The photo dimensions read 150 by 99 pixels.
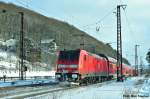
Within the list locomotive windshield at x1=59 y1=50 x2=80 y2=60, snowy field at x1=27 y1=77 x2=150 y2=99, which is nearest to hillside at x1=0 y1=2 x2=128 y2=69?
locomotive windshield at x1=59 y1=50 x2=80 y2=60

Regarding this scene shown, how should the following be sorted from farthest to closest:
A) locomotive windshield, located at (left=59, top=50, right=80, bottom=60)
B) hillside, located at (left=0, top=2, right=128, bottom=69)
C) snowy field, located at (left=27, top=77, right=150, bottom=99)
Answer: hillside, located at (left=0, top=2, right=128, bottom=69) < locomotive windshield, located at (left=59, top=50, right=80, bottom=60) < snowy field, located at (left=27, top=77, right=150, bottom=99)

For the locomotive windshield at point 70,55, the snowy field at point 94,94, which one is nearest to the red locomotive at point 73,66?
the locomotive windshield at point 70,55

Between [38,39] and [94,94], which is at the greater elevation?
[38,39]

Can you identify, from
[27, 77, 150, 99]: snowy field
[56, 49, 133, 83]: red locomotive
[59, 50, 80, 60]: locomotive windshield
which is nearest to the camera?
[27, 77, 150, 99]: snowy field

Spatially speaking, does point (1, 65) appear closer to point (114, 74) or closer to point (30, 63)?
point (30, 63)

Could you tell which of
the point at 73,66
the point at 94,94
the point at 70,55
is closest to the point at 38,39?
the point at 70,55

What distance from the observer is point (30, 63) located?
100 m

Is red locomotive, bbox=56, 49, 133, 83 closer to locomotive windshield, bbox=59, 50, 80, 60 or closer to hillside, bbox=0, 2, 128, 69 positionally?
locomotive windshield, bbox=59, 50, 80, 60

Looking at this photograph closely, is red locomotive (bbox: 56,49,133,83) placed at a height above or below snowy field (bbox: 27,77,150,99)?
above

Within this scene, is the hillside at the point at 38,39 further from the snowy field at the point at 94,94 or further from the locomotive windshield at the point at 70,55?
the snowy field at the point at 94,94

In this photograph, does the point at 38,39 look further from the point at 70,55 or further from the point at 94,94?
the point at 94,94

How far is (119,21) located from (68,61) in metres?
18.3

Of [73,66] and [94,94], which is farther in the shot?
[73,66]

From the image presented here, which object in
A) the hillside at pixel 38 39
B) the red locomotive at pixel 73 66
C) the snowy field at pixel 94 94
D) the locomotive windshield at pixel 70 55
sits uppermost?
the hillside at pixel 38 39
